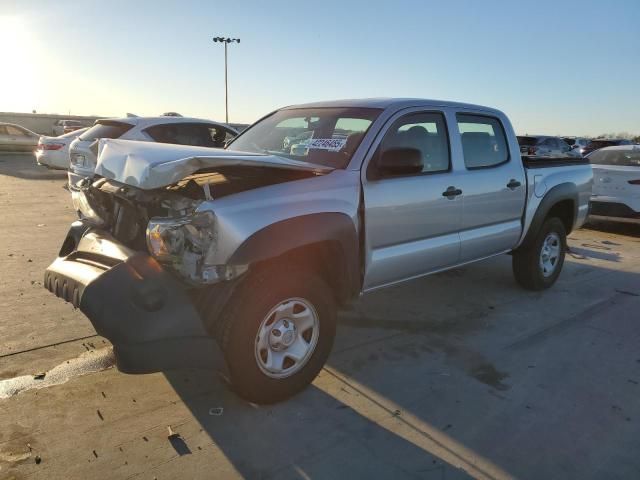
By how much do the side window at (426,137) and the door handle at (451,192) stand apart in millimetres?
179

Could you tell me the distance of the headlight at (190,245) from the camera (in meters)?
2.85

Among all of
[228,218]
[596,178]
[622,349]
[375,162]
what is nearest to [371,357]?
[375,162]

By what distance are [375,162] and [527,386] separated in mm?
1928

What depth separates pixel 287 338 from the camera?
3.23 meters

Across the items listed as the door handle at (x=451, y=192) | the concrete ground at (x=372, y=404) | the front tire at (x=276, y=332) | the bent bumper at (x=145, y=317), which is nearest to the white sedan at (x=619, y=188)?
the concrete ground at (x=372, y=404)

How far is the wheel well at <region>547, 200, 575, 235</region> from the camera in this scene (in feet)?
19.1

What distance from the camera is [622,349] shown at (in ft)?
14.0

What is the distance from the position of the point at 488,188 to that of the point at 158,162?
3088 mm

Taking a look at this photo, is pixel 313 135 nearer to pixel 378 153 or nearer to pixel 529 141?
pixel 378 153

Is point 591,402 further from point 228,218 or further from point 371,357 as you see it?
point 228,218

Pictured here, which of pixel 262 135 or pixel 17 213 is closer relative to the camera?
pixel 262 135

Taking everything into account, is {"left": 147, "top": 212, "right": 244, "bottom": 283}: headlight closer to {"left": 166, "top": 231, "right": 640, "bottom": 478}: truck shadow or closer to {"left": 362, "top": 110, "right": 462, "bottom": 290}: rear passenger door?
{"left": 166, "top": 231, "right": 640, "bottom": 478}: truck shadow

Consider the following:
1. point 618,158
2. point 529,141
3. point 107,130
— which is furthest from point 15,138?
point 618,158

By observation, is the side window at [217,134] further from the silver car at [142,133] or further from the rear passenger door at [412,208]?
the rear passenger door at [412,208]
